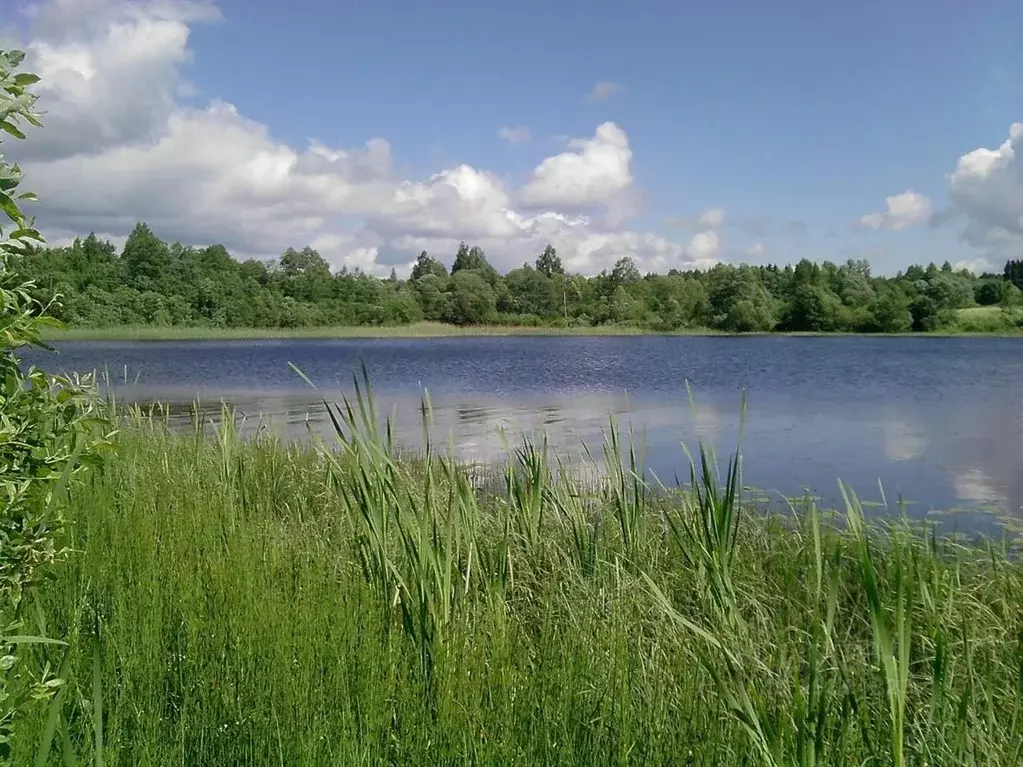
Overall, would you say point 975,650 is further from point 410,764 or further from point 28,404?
point 28,404

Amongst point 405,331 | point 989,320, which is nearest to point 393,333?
point 405,331

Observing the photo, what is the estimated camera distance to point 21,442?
1.72 meters

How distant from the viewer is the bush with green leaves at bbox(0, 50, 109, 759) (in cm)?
159

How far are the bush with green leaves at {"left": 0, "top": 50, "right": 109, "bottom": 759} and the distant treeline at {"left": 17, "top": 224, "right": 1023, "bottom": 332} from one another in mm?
54487

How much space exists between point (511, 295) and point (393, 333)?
11.9 meters

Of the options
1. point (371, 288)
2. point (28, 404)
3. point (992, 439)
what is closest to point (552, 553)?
point (28, 404)

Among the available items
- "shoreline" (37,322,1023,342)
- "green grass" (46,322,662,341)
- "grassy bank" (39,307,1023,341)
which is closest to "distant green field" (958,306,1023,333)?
"grassy bank" (39,307,1023,341)

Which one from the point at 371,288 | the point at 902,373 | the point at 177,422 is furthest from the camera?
the point at 371,288

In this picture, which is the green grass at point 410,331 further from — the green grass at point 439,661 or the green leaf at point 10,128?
the green leaf at point 10,128

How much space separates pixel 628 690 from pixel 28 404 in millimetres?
1761

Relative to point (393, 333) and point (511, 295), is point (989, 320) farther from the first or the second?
point (393, 333)

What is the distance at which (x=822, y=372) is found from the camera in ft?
88.9

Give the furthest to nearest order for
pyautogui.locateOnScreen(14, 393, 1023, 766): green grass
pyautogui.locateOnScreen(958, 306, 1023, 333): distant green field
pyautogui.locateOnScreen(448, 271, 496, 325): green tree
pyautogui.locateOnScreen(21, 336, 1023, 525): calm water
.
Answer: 1. pyautogui.locateOnScreen(448, 271, 496, 325): green tree
2. pyautogui.locateOnScreen(958, 306, 1023, 333): distant green field
3. pyautogui.locateOnScreen(21, 336, 1023, 525): calm water
4. pyautogui.locateOnScreen(14, 393, 1023, 766): green grass

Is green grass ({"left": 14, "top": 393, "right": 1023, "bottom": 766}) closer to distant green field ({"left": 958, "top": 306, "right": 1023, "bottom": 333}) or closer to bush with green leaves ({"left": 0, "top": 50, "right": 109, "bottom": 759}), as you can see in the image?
bush with green leaves ({"left": 0, "top": 50, "right": 109, "bottom": 759})
